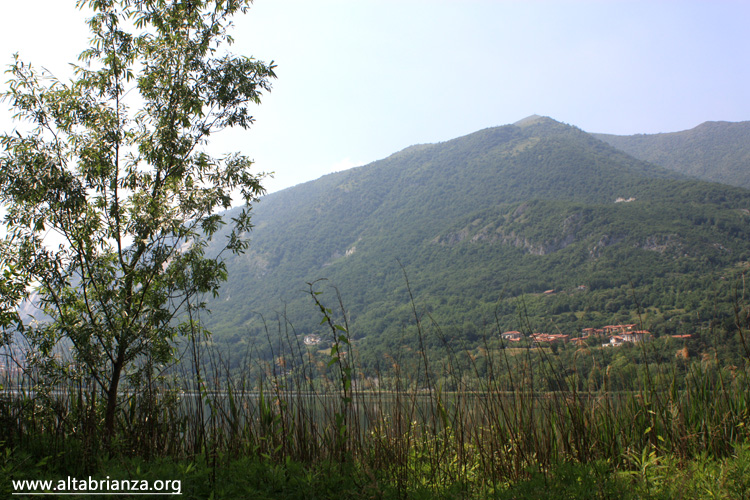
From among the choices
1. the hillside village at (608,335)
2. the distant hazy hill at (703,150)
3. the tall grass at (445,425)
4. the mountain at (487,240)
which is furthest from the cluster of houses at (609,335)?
the distant hazy hill at (703,150)

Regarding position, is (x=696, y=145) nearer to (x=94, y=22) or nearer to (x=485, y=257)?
(x=485, y=257)

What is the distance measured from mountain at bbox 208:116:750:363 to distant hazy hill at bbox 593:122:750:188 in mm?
17666

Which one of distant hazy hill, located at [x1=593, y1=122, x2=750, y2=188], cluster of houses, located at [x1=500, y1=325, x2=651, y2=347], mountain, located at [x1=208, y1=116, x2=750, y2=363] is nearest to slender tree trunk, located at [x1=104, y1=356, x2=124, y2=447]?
cluster of houses, located at [x1=500, y1=325, x2=651, y2=347]

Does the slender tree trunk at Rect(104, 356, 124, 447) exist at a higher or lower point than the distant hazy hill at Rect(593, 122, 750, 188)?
lower

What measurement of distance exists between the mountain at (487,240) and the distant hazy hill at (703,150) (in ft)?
58.0

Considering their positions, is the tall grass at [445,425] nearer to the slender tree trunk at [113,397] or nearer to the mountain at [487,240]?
the slender tree trunk at [113,397]

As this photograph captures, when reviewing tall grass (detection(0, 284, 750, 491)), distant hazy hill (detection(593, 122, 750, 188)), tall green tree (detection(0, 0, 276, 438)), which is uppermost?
distant hazy hill (detection(593, 122, 750, 188))

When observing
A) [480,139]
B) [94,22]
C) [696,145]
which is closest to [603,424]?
[94,22]

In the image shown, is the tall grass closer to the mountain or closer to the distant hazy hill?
the mountain

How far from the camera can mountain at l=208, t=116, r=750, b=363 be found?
4731cm

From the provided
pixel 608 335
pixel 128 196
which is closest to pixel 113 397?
pixel 128 196

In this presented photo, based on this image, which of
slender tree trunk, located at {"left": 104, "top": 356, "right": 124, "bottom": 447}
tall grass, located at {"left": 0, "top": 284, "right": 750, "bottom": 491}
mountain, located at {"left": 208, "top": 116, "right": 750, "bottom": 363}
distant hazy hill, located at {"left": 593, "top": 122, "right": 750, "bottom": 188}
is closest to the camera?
tall grass, located at {"left": 0, "top": 284, "right": 750, "bottom": 491}

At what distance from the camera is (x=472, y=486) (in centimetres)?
283

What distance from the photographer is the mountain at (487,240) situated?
155ft
